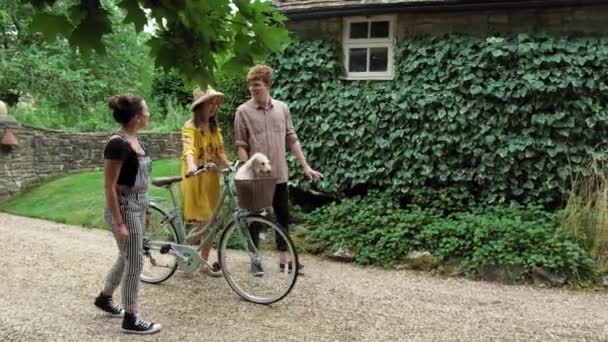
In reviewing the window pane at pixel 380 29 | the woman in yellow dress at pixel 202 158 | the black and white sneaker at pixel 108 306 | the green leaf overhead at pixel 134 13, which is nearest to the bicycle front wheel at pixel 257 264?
the woman in yellow dress at pixel 202 158

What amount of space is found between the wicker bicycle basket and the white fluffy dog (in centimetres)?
4

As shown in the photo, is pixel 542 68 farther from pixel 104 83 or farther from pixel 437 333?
pixel 104 83

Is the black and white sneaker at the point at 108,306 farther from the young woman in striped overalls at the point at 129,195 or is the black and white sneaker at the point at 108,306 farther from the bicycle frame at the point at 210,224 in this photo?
the bicycle frame at the point at 210,224

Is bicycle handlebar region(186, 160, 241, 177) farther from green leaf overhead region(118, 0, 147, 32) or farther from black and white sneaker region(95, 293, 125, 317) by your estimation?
green leaf overhead region(118, 0, 147, 32)

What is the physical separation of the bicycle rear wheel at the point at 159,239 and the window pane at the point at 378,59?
456cm

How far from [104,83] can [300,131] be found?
612 inches

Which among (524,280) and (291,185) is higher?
(291,185)

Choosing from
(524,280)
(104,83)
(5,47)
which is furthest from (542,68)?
(5,47)

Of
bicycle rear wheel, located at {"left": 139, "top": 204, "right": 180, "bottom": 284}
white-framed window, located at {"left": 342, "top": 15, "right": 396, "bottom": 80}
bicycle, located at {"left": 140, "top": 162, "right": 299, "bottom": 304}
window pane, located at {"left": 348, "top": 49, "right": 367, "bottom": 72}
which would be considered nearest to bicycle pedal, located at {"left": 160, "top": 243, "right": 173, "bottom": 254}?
bicycle, located at {"left": 140, "top": 162, "right": 299, "bottom": 304}

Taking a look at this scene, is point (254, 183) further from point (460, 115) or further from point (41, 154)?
point (41, 154)

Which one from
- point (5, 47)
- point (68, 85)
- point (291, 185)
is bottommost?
point (291, 185)

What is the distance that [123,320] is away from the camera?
421 centimetres

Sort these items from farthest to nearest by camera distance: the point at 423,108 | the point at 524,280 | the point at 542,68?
the point at 423,108 < the point at 542,68 < the point at 524,280

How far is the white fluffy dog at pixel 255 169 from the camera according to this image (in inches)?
181
